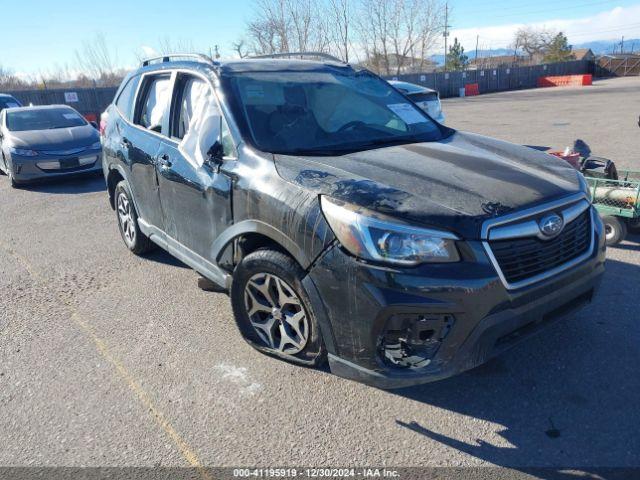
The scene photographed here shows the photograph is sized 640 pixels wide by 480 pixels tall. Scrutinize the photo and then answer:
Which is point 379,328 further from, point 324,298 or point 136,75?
point 136,75

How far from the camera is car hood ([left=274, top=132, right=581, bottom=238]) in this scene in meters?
2.43

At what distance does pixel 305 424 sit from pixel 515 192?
1663mm

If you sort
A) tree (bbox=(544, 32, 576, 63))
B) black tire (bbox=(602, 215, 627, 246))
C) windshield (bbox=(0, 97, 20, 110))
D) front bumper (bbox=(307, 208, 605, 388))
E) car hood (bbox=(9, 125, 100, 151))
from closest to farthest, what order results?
front bumper (bbox=(307, 208, 605, 388))
black tire (bbox=(602, 215, 627, 246))
car hood (bbox=(9, 125, 100, 151))
windshield (bbox=(0, 97, 20, 110))
tree (bbox=(544, 32, 576, 63))

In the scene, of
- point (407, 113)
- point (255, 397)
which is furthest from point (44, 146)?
point (255, 397)

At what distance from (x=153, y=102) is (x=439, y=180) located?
2764mm

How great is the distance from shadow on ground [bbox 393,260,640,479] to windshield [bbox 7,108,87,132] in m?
9.83

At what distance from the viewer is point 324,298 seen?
8.34 feet

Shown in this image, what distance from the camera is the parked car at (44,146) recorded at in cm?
904

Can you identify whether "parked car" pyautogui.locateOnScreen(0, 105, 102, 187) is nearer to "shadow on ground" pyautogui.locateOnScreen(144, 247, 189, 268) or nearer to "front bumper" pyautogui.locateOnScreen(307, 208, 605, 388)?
"shadow on ground" pyautogui.locateOnScreen(144, 247, 189, 268)

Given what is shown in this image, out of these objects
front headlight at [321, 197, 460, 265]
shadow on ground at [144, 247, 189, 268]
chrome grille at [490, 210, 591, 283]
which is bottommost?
shadow on ground at [144, 247, 189, 268]

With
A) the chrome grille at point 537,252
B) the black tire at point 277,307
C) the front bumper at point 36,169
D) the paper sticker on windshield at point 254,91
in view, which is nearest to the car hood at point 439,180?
the chrome grille at point 537,252

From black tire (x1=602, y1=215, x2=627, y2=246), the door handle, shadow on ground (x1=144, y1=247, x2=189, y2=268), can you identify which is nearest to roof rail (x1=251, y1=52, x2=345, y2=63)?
the door handle

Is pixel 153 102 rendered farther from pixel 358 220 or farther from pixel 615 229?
pixel 615 229

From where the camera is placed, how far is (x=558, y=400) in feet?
8.99
